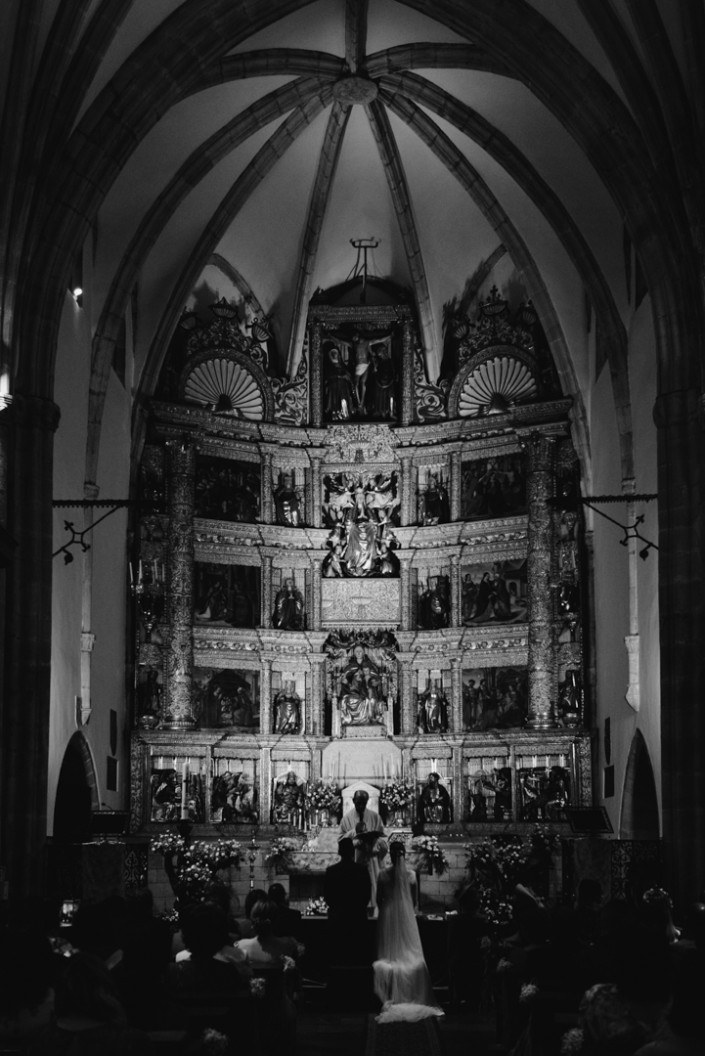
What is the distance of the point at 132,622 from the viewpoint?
33.3m

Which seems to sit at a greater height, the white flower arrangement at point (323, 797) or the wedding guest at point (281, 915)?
the white flower arrangement at point (323, 797)

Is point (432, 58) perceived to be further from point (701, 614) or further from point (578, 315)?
point (701, 614)

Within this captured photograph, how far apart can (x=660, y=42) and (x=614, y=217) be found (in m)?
7.06

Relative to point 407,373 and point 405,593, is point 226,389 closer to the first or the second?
point 407,373

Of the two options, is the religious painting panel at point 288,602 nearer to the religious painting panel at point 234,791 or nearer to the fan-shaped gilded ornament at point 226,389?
the religious painting panel at point 234,791

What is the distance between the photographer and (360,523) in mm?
35375

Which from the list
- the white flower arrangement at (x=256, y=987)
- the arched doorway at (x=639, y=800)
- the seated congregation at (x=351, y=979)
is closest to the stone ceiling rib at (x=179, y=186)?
the arched doorway at (x=639, y=800)

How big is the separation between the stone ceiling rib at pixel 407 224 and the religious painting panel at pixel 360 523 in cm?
269

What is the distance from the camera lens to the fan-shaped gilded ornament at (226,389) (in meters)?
35.2

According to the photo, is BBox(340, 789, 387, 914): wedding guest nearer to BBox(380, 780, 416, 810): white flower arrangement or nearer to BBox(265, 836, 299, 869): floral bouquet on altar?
BBox(380, 780, 416, 810): white flower arrangement

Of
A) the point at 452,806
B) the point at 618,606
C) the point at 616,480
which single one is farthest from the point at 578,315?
the point at 452,806

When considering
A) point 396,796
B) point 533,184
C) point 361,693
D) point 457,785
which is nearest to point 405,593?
point 361,693

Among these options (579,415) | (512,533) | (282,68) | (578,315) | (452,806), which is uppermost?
(282,68)

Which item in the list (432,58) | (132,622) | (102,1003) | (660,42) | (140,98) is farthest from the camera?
(132,622)
